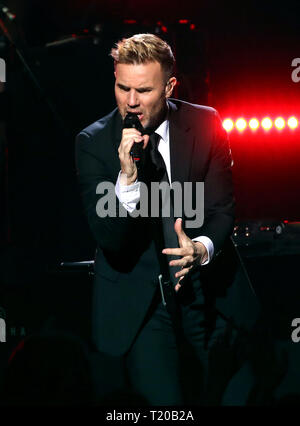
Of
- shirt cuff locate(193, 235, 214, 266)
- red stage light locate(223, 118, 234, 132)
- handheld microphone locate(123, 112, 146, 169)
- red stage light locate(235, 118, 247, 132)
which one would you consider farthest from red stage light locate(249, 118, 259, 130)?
handheld microphone locate(123, 112, 146, 169)

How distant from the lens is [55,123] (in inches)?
121

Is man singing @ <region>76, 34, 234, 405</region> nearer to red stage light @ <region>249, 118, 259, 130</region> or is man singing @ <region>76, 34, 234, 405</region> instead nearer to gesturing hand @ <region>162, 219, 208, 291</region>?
gesturing hand @ <region>162, 219, 208, 291</region>

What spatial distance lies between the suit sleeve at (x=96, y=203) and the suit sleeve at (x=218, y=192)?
0.32 meters

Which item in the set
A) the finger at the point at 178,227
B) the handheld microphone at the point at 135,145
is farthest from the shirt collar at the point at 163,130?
the finger at the point at 178,227

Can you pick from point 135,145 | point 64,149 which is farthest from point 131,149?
point 64,149

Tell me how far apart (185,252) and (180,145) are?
0.47 metres

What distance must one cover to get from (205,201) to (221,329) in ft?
1.56

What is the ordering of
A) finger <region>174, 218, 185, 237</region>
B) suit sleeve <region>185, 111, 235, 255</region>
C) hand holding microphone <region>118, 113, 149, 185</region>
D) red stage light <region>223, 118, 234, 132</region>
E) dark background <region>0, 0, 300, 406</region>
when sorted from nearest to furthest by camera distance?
hand holding microphone <region>118, 113, 149, 185</region> < finger <region>174, 218, 185, 237</region> < suit sleeve <region>185, 111, 235, 255</region> < dark background <region>0, 0, 300, 406</region> < red stage light <region>223, 118, 234, 132</region>

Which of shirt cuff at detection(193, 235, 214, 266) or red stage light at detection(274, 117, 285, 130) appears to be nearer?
shirt cuff at detection(193, 235, 214, 266)

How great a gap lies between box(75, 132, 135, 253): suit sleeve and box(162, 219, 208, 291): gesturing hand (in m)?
0.15

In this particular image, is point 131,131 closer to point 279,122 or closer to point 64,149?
point 64,149

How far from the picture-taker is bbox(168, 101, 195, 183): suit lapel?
181 centimetres

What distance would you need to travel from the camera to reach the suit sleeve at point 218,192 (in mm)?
1784

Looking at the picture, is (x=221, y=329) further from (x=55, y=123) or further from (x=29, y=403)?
(x=55, y=123)
